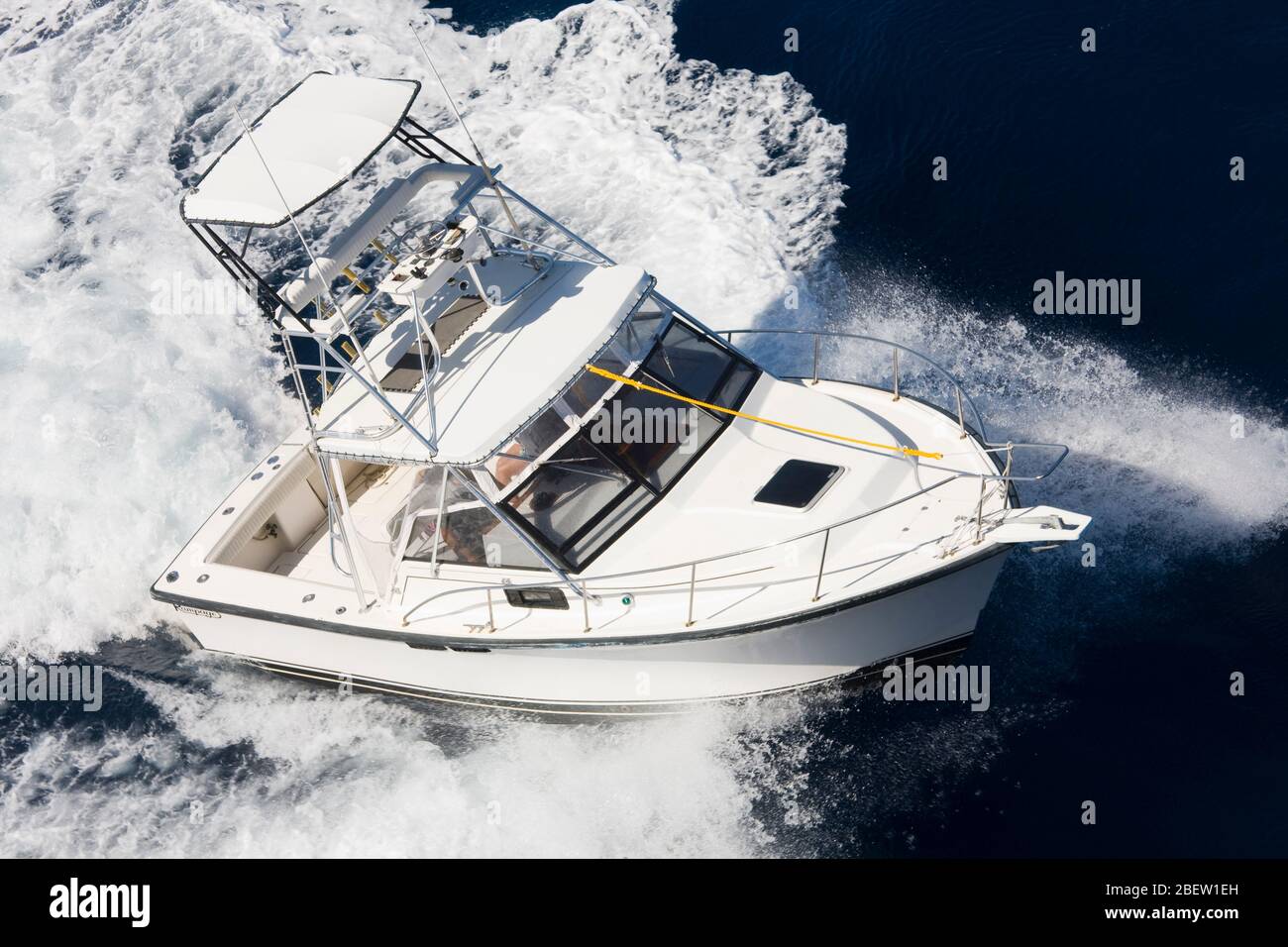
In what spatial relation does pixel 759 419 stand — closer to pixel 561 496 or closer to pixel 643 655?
pixel 561 496

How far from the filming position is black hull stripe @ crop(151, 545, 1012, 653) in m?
9.59

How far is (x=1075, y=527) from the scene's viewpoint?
9219 millimetres

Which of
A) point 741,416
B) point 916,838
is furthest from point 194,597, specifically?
point 916,838

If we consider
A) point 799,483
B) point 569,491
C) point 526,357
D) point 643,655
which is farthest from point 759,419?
point 643,655

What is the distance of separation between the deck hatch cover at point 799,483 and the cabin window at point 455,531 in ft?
7.25

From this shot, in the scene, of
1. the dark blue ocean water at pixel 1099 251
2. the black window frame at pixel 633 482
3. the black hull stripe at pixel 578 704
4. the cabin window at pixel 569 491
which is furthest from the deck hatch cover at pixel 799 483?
the dark blue ocean water at pixel 1099 251

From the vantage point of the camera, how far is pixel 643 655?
33.5 feet

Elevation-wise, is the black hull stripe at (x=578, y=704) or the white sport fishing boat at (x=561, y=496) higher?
the white sport fishing boat at (x=561, y=496)

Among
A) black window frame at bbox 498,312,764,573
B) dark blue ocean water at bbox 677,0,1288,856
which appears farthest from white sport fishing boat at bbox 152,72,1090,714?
dark blue ocean water at bbox 677,0,1288,856

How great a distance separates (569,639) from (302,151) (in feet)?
16.3

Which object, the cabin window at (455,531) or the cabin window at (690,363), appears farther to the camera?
the cabin window at (690,363)

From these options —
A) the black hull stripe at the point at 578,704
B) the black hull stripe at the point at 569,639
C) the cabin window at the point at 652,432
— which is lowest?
the black hull stripe at the point at 578,704

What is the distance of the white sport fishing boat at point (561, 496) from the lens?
10023 mm

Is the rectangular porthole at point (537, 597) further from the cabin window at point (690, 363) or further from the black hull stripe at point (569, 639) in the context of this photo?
the cabin window at point (690, 363)
